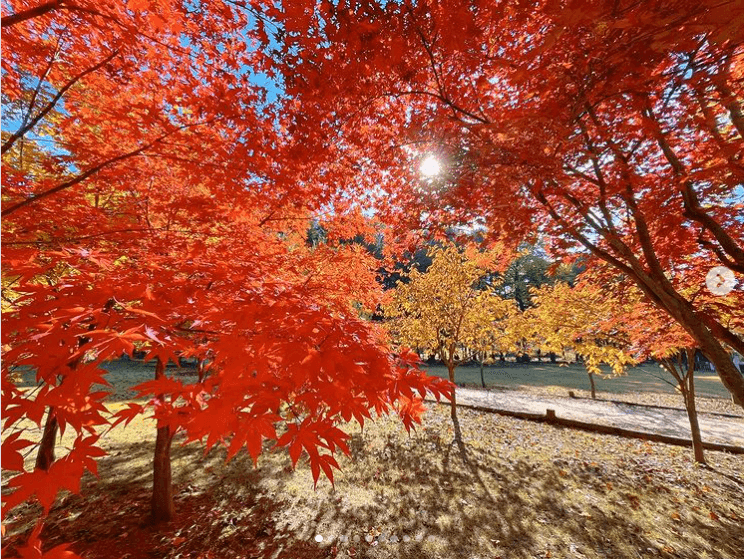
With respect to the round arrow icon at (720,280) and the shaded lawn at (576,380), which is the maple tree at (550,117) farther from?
the shaded lawn at (576,380)

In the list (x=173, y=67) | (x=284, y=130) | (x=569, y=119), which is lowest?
(x=569, y=119)

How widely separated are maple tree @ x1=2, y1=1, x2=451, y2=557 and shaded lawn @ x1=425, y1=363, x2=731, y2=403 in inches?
650

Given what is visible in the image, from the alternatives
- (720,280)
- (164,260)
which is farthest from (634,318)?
(164,260)

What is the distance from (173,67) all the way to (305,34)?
170 cm

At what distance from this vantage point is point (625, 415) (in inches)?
476

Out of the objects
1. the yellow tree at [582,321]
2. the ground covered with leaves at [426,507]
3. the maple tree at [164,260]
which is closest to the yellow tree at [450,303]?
the yellow tree at [582,321]

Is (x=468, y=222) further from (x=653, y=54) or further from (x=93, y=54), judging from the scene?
(x=93, y=54)

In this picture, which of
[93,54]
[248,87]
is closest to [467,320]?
[248,87]

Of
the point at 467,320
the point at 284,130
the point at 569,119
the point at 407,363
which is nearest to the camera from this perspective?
the point at 407,363

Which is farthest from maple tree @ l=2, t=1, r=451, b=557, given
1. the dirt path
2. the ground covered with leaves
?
the dirt path

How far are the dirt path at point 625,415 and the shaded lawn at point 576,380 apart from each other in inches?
125

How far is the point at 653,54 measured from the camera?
2.79 meters

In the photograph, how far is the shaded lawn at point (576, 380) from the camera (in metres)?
18.8

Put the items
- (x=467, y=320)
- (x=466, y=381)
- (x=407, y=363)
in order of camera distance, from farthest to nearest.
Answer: (x=466, y=381), (x=467, y=320), (x=407, y=363)
